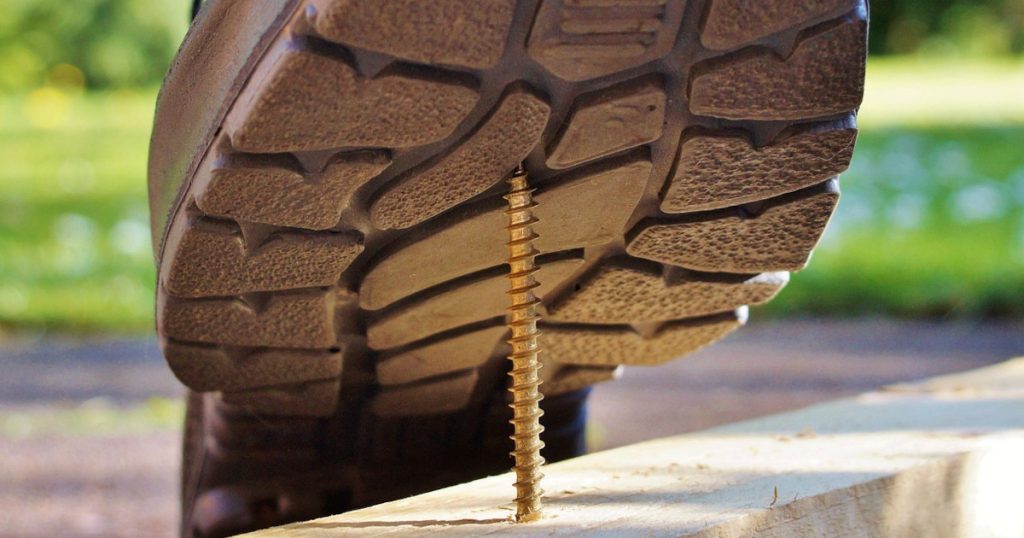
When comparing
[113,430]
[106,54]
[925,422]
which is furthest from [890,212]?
[106,54]

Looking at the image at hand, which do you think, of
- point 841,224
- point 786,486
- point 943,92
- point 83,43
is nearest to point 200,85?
point 786,486

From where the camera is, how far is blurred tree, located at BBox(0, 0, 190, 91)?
25.0 feet

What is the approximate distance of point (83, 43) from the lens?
7.87 meters

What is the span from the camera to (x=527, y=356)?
0.91 metres

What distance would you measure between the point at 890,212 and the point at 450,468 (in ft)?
11.0

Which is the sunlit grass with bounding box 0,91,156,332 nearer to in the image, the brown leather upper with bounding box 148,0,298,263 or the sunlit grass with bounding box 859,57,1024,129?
the brown leather upper with bounding box 148,0,298,263

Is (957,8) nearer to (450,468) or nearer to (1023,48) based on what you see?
(1023,48)

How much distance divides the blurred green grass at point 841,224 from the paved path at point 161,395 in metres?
0.14

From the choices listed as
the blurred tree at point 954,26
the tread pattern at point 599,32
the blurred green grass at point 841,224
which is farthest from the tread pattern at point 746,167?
the blurred tree at point 954,26

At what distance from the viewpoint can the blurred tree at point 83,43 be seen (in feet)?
25.0

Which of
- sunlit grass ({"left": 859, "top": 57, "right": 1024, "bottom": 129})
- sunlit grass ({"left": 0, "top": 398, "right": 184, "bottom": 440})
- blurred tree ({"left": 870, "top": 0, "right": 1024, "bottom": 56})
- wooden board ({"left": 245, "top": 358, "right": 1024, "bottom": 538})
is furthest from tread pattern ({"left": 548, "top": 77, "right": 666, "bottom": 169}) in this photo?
blurred tree ({"left": 870, "top": 0, "right": 1024, "bottom": 56})

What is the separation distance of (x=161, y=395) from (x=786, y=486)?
84.9 inches

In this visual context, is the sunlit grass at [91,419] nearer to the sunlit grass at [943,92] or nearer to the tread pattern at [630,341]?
the tread pattern at [630,341]

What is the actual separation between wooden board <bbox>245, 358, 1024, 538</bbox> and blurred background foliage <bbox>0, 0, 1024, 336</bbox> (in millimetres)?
2244
